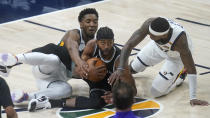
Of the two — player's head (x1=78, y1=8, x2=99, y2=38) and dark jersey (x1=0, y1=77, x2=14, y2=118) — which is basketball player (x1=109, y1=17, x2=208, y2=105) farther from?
dark jersey (x1=0, y1=77, x2=14, y2=118)

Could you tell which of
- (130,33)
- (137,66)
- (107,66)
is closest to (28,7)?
(130,33)

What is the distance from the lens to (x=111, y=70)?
257 inches

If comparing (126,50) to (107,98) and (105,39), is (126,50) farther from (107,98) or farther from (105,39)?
(107,98)

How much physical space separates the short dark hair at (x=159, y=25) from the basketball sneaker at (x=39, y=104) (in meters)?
1.57

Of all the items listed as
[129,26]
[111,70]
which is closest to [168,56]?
[111,70]

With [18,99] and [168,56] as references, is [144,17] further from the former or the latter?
[18,99]

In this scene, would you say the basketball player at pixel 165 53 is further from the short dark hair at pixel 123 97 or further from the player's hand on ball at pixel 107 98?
the short dark hair at pixel 123 97

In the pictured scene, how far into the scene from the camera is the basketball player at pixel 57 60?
644 cm

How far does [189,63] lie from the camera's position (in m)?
6.43

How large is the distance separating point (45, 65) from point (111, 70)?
839mm

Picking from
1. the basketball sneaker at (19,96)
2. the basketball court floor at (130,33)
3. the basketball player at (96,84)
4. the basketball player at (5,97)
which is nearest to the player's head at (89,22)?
the basketball player at (96,84)

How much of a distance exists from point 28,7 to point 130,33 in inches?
106

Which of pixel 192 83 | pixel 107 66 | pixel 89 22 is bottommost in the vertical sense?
pixel 192 83

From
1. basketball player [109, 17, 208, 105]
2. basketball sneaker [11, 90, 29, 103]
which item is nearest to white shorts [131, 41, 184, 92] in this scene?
basketball player [109, 17, 208, 105]
